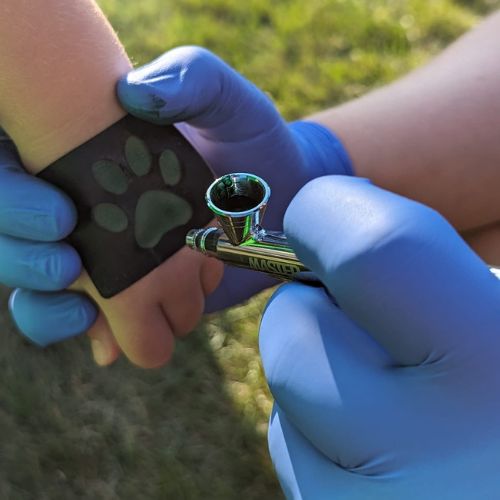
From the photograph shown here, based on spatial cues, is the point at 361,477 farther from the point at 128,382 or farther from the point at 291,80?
the point at 291,80

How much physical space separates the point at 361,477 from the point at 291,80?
49.6 inches

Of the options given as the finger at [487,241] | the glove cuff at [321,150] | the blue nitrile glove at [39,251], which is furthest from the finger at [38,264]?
the finger at [487,241]

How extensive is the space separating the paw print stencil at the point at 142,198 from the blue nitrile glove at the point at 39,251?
5 centimetres

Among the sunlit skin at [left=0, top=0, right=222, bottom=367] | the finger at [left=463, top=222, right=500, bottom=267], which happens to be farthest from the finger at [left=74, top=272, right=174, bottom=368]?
the finger at [left=463, top=222, right=500, bottom=267]

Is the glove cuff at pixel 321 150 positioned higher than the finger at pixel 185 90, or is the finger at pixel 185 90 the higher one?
the finger at pixel 185 90

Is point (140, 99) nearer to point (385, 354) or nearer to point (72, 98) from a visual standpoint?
point (72, 98)

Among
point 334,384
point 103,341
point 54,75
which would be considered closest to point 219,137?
point 54,75

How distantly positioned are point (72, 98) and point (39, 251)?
196 mm

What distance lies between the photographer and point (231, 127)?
2.86 ft

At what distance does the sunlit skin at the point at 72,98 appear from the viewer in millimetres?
733

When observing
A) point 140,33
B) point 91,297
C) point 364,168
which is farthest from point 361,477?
point 140,33

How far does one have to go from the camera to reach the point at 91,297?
0.90m

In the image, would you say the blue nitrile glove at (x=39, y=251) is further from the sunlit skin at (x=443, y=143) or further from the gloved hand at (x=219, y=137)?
the sunlit skin at (x=443, y=143)

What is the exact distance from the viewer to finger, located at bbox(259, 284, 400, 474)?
555 millimetres
